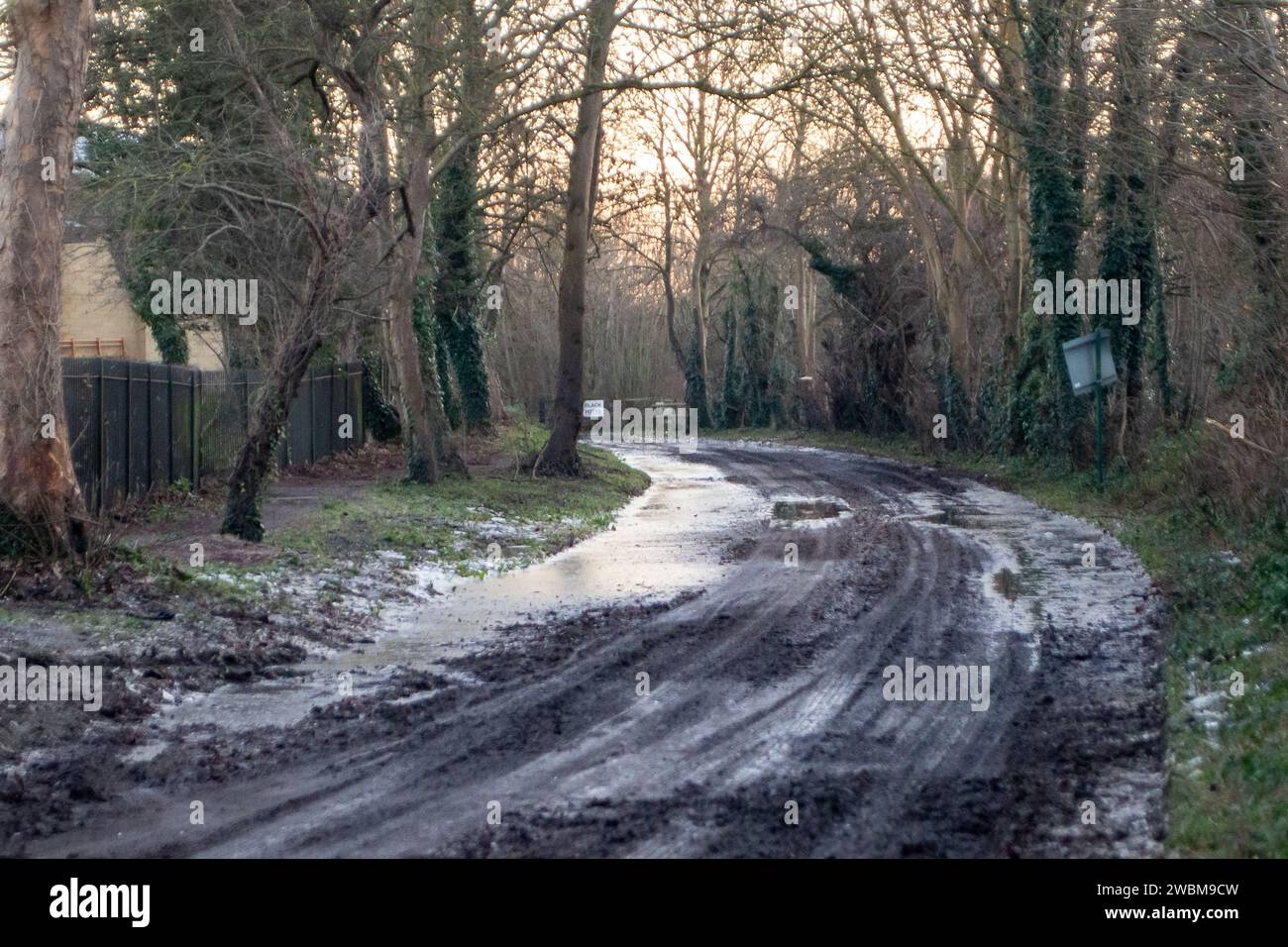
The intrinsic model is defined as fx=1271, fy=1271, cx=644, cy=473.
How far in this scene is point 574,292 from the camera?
91.1 feet

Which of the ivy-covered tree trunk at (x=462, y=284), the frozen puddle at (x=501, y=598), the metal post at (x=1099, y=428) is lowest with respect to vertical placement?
the frozen puddle at (x=501, y=598)

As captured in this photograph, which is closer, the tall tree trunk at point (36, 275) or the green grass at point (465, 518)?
the tall tree trunk at point (36, 275)

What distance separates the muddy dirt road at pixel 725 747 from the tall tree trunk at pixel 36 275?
3905 millimetres

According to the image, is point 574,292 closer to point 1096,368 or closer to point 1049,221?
point 1049,221

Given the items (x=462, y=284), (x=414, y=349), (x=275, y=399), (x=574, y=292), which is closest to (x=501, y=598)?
(x=275, y=399)

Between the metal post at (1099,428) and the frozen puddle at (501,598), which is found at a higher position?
the metal post at (1099,428)

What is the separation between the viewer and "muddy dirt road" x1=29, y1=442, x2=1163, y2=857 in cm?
608

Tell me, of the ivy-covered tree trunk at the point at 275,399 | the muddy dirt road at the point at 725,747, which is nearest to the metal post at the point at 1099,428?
the muddy dirt road at the point at 725,747

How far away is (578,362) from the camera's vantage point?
28250mm

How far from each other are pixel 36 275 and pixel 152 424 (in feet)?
27.7

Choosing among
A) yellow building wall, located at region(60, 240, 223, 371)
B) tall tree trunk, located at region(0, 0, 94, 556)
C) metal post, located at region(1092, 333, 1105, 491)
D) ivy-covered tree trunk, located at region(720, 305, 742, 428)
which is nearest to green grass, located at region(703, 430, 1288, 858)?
metal post, located at region(1092, 333, 1105, 491)

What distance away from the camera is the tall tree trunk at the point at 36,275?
11.9 metres

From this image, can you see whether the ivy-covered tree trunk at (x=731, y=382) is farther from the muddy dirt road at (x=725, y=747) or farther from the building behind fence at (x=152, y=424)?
the muddy dirt road at (x=725, y=747)
